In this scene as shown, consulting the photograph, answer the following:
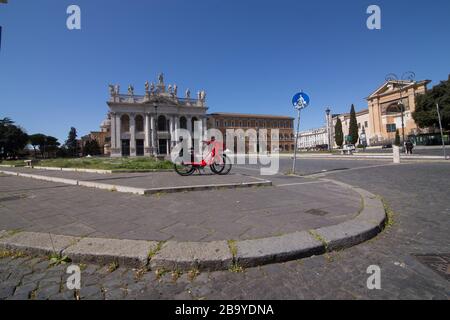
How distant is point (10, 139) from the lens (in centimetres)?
5666

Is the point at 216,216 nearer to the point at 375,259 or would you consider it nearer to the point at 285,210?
the point at 285,210

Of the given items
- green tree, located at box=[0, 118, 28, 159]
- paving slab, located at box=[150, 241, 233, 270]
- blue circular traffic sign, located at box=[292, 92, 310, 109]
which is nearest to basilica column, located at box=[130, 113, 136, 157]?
green tree, located at box=[0, 118, 28, 159]

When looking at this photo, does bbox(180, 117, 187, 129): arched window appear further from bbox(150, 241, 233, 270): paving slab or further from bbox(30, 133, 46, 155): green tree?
bbox(150, 241, 233, 270): paving slab

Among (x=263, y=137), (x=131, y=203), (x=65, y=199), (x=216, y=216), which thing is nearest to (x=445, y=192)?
(x=216, y=216)

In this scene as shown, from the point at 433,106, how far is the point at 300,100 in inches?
1760

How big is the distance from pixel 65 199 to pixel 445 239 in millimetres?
6526

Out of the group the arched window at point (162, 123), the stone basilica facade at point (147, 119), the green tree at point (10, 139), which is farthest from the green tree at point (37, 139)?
the arched window at point (162, 123)

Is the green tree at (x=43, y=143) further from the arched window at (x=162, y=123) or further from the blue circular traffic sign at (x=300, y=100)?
the blue circular traffic sign at (x=300, y=100)

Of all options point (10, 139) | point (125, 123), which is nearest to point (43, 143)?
point (10, 139)

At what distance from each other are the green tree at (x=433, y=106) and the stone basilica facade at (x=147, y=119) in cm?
4770

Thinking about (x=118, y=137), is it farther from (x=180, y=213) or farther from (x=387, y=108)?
(x=387, y=108)

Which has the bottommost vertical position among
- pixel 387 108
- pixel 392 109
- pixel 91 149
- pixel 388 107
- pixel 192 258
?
pixel 192 258

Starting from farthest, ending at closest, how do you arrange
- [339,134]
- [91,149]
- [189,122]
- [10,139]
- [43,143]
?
[43,143] < [91,149] < [189,122] < [339,134] < [10,139]

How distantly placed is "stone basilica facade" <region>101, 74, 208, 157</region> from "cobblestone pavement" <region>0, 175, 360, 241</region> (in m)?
53.7
